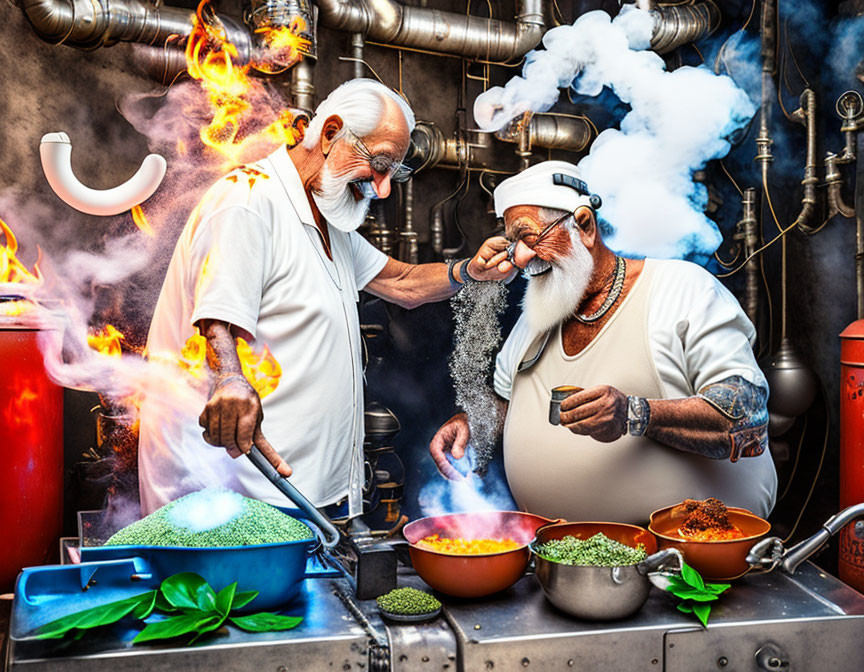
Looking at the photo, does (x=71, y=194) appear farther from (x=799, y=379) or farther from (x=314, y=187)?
(x=799, y=379)

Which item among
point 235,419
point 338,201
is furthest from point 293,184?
point 235,419

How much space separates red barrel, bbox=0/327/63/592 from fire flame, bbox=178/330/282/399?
75 centimetres

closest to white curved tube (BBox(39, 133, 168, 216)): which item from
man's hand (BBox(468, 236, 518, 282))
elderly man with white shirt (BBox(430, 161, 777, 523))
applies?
man's hand (BBox(468, 236, 518, 282))

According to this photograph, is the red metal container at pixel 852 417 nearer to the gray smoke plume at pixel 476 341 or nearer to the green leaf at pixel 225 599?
the gray smoke plume at pixel 476 341

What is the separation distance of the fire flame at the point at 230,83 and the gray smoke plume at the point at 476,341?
137cm

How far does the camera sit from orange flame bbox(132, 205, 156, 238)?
4.11 meters

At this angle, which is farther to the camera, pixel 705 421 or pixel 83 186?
pixel 83 186

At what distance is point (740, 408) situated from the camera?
2654mm

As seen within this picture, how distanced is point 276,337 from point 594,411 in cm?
125

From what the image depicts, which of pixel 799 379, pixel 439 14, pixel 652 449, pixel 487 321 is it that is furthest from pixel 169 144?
pixel 799 379

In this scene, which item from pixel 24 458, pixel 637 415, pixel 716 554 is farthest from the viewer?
pixel 24 458

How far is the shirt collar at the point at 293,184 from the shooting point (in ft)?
10.1

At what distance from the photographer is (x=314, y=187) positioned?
3.16 m

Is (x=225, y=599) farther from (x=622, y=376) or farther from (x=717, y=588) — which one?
(x=622, y=376)
